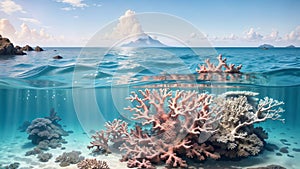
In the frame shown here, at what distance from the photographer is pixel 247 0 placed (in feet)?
45.0

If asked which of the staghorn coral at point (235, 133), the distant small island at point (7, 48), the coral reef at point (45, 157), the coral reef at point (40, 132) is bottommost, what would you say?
the coral reef at point (45, 157)

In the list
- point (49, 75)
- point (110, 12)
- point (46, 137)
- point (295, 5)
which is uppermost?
point (295, 5)

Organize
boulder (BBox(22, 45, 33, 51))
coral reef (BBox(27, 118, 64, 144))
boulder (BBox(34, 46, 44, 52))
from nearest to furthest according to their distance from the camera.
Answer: coral reef (BBox(27, 118, 64, 144))
boulder (BBox(22, 45, 33, 51))
boulder (BBox(34, 46, 44, 52))

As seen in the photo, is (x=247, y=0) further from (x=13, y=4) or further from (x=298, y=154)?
(x=13, y=4)

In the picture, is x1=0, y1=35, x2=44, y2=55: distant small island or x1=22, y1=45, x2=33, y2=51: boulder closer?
x1=0, y1=35, x2=44, y2=55: distant small island

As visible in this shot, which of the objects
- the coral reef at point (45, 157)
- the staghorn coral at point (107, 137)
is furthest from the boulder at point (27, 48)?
the staghorn coral at point (107, 137)

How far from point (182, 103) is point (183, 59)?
340 inches

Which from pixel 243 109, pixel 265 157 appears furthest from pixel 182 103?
pixel 265 157

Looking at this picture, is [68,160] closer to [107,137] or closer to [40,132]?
[107,137]

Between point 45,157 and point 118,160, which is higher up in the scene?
point 118,160

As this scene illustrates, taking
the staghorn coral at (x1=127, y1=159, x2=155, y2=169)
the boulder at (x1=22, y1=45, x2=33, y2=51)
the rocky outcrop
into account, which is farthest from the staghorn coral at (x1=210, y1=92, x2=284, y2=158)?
the boulder at (x1=22, y1=45, x2=33, y2=51)

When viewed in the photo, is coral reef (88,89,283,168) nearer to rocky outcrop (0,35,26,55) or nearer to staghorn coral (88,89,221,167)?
staghorn coral (88,89,221,167)

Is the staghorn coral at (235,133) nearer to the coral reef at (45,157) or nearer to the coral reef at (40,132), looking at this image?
the coral reef at (45,157)

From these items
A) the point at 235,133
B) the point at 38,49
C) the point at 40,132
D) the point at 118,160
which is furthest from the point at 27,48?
the point at 235,133
